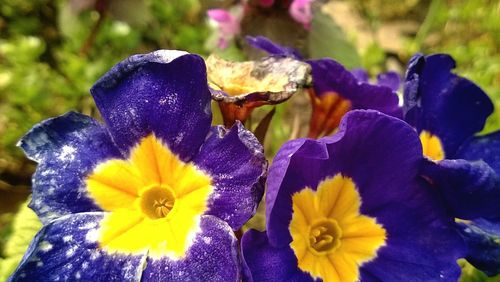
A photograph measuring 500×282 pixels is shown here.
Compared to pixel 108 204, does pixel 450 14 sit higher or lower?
lower

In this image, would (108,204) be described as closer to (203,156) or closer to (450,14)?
(203,156)

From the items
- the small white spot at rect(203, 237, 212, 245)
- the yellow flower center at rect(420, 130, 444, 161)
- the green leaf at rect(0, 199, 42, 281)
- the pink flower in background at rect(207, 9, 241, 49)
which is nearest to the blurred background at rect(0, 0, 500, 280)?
the pink flower in background at rect(207, 9, 241, 49)

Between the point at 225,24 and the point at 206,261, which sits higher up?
the point at 206,261

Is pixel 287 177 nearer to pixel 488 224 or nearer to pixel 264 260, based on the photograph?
pixel 264 260

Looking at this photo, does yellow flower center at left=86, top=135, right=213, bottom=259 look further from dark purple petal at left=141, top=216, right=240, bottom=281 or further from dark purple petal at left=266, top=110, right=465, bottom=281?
dark purple petal at left=266, top=110, right=465, bottom=281

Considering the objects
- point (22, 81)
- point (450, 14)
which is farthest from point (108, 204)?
point (450, 14)

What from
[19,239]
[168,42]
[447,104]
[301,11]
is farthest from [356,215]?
[168,42]

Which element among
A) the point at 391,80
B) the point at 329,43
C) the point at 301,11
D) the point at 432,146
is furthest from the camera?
the point at 329,43
